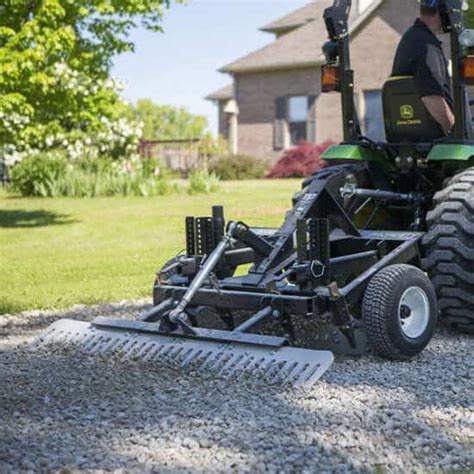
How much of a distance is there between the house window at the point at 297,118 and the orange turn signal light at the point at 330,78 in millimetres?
23599

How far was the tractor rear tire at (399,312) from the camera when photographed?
17.2 ft

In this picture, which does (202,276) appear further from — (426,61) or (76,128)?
(76,128)

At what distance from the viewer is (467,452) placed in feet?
12.7

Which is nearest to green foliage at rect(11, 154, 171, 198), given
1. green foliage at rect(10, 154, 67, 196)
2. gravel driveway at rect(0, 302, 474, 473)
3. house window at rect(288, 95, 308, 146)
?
green foliage at rect(10, 154, 67, 196)

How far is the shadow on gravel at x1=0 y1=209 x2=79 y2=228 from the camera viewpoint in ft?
49.8

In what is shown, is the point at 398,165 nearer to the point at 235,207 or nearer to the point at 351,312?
the point at 351,312

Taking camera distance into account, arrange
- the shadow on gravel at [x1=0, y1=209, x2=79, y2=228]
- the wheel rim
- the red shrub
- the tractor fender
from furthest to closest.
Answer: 1. the red shrub
2. the shadow on gravel at [x1=0, y1=209, x2=79, y2=228]
3. the tractor fender
4. the wheel rim

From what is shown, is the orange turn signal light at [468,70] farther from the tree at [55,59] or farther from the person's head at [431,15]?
the tree at [55,59]

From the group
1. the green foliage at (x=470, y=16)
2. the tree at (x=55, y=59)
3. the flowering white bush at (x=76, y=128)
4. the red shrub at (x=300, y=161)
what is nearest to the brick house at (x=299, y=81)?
the red shrub at (x=300, y=161)

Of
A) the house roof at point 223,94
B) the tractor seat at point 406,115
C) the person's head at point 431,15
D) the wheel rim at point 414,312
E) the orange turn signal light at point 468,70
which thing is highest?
the house roof at point 223,94

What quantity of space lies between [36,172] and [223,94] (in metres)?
14.3

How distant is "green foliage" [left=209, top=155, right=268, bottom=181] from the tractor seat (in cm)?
2153

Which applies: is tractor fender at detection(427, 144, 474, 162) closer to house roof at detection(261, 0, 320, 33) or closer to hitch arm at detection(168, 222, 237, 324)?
hitch arm at detection(168, 222, 237, 324)

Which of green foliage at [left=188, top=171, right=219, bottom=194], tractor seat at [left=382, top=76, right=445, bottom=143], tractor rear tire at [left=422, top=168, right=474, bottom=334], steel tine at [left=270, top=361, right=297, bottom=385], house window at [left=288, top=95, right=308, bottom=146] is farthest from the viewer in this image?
house window at [left=288, top=95, right=308, bottom=146]
